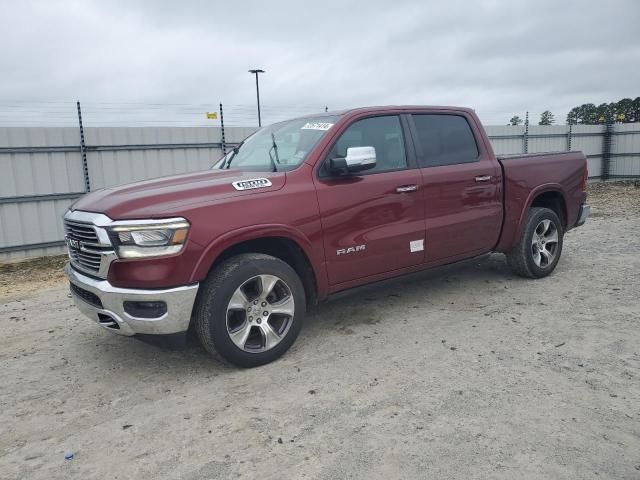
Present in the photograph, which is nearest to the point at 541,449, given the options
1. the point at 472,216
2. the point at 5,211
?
the point at 472,216

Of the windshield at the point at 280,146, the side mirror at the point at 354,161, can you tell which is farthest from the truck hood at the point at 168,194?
the side mirror at the point at 354,161

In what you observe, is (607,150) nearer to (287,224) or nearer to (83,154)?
(83,154)

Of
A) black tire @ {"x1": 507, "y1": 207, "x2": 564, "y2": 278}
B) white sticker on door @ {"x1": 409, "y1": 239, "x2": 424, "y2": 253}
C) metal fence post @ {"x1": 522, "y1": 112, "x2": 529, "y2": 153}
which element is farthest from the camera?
Answer: metal fence post @ {"x1": 522, "y1": 112, "x2": 529, "y2": 153}

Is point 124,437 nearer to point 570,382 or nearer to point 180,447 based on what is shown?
point 180,447

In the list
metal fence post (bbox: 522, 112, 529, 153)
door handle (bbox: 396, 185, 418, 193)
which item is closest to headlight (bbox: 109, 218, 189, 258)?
door handle (bbox: 396, 185, 418, 193)

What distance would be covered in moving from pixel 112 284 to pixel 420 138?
2906mm

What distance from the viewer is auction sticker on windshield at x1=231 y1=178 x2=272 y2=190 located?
3.49 meters

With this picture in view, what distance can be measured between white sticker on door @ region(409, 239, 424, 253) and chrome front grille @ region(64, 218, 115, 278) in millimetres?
2397

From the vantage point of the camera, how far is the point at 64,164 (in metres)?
9.14

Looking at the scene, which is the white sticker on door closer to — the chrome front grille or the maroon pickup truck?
the maroon pickup truck

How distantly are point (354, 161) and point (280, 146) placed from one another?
2.84 feet

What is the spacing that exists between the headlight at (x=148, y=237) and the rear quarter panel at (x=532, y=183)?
11.2ft

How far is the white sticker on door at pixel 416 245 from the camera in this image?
4281 millimetres

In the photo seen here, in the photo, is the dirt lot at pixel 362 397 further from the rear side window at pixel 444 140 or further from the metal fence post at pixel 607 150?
the metal fence post at pixel 607 150
